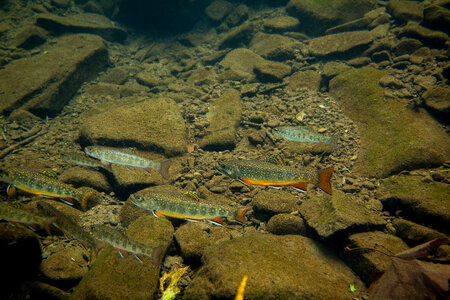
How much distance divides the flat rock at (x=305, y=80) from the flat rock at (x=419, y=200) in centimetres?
512

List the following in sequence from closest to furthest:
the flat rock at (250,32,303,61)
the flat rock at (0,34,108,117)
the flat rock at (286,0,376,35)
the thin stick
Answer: the thin stick < the flat rock at (0,34,108,117) < the flat rock at (250,32,303,61) < the flat rock at (286,0,376,35)

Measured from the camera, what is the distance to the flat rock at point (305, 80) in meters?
8.65

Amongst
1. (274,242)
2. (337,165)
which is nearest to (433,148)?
(337,165)

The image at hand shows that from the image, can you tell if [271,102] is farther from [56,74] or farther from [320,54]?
[56,74]

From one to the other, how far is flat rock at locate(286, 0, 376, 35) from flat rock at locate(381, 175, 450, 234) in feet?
37.2

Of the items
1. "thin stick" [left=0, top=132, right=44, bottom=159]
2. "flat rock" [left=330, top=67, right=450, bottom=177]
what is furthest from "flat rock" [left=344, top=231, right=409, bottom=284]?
"thin stick" [left=0, top=132, right=44, bottom=159]

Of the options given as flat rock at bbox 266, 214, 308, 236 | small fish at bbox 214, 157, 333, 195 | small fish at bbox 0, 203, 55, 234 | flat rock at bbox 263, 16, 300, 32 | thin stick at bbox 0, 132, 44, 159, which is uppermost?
flat rock at bbox 263, 16, 300, 32

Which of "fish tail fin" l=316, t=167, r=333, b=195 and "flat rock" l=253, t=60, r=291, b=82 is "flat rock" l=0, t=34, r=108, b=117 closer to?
"flat rock" l=253, t=60, r=291, b=82

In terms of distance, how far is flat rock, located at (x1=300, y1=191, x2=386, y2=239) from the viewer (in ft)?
11.6

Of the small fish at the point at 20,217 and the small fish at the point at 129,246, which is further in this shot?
the small fish at the point at 20,217

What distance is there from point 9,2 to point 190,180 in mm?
20292

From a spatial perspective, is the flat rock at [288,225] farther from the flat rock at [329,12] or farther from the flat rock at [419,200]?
the flat rock at [329,12]

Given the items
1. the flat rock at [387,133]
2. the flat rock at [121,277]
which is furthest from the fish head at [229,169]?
the flat rock at [387,133]

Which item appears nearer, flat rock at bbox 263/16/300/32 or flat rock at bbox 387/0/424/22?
flat rock at bbox 387/0/424/22
